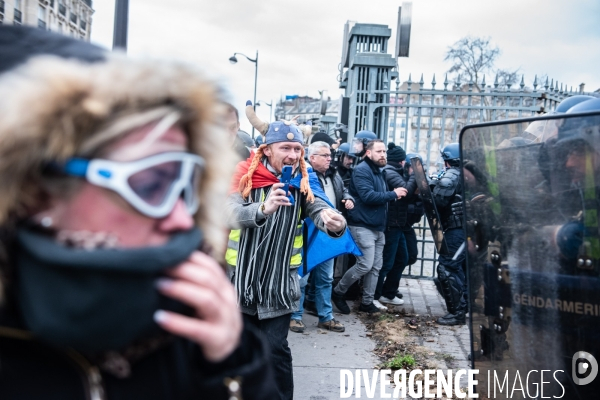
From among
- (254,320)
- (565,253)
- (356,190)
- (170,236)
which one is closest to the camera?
(170,236)

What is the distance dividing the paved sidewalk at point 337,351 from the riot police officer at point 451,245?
0.27m

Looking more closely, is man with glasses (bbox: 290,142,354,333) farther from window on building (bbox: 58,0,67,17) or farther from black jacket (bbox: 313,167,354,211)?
window on building (bbox: 58,0,67,17)

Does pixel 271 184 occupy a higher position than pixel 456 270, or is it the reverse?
pixel 271 184

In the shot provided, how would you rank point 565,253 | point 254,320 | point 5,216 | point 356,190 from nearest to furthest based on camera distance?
point 5,216, point 565,253, point 254,320, point 356,190

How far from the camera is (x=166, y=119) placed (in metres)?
1.00

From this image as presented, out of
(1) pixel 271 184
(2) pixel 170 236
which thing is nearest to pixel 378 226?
(1) pixel 271 184

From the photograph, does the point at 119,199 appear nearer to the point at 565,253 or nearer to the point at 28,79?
the point at 28,79

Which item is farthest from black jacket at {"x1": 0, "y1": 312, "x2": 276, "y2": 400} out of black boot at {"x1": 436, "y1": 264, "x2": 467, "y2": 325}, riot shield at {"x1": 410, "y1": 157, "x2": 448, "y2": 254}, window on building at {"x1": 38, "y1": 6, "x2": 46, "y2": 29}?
window on building at {"x1": 38, "y1": 6, "x2": 46, "y2": 29}

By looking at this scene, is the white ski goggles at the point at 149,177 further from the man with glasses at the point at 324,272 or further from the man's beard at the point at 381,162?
the man's beard at the point at 381,162

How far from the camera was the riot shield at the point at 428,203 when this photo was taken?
16.3 ft

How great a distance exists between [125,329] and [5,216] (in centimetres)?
28

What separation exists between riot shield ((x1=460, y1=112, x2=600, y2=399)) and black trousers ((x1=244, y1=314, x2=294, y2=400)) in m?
1.42

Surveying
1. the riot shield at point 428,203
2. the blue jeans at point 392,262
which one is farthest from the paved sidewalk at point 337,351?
the riot shield at point 428,203

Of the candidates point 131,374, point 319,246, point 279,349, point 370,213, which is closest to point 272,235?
point 279,349
